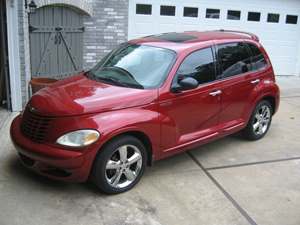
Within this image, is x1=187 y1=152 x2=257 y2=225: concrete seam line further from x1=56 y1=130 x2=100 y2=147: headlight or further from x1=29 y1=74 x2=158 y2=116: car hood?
x1=56 y1=130 x2=100 y2=147: headlight

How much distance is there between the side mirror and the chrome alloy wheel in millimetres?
902

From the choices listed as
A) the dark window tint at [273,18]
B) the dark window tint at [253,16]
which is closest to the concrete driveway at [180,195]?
the dark window tint at [253,16]

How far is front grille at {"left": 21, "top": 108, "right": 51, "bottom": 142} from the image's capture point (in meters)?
4.25

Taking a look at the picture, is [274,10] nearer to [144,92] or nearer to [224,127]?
[224,127]

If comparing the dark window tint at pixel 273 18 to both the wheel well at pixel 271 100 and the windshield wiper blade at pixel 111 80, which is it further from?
the windshield wiper blade at pixel 111 80

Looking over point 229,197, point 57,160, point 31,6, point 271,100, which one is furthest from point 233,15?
point 57,160

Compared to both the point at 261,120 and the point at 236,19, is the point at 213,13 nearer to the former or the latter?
the point at 236,19

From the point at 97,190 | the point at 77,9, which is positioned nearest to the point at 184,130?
the point at 97,190

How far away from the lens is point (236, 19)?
36.9 feet

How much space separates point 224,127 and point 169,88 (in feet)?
4.34

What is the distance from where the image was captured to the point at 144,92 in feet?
15.1

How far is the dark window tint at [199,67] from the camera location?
502 centimetres

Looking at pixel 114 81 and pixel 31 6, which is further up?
pixel 31 6

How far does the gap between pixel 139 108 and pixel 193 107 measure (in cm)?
87
